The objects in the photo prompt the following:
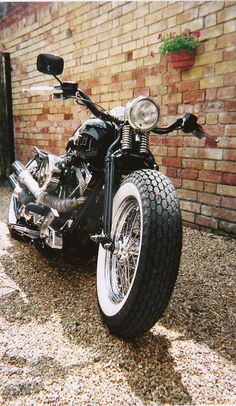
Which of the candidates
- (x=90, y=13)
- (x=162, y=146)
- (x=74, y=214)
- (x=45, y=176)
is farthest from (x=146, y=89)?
(x=74, y=214)

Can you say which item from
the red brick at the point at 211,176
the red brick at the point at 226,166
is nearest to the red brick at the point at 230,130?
the red brick at the point at 226,166

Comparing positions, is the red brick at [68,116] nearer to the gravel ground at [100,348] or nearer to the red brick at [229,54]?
the red brick at [229,54]

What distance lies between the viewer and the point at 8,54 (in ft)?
20.7

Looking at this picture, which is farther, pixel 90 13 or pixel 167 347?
pixel 90 13

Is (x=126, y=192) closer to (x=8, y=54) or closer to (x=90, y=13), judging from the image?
(x=90, y=13)

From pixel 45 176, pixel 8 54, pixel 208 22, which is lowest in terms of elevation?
pixel 45 176

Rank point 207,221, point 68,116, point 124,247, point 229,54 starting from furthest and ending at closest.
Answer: point 68,116, point 207,221, point 229,54, point 124,247

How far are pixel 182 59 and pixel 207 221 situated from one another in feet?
4.89

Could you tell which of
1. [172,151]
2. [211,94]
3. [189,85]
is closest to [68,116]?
[172,151]

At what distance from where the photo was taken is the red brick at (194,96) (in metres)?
3.07

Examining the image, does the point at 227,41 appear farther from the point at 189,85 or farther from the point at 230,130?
the point at 230,130

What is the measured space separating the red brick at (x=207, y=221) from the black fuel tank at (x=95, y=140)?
1611mm

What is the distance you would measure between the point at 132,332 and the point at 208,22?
2676 mm

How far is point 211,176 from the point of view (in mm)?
3084
